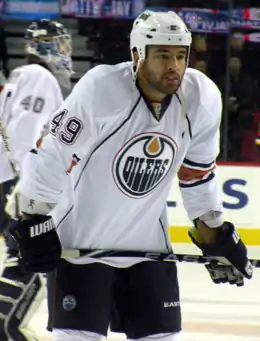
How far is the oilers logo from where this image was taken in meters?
2.05

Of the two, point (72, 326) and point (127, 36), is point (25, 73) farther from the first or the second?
point (127, 36)

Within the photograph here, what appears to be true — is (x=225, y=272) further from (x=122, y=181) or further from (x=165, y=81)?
(x=165, y=81)

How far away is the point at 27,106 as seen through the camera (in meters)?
2.64

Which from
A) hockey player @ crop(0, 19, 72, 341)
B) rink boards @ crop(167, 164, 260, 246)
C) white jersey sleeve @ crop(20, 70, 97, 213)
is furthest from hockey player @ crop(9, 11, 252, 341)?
rink boards @ crop(167, 164, 260, 246)

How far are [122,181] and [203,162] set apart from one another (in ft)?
0.76

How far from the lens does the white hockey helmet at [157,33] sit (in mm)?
2039

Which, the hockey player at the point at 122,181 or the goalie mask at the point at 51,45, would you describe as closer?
the hockey player at the point at 122,181

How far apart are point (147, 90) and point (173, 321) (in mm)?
540

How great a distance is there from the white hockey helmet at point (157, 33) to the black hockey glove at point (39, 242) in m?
0.44

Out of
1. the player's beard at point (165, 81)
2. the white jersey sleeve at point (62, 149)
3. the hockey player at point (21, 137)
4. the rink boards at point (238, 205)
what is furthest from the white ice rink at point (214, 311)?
the player's beard at point (165, 81)

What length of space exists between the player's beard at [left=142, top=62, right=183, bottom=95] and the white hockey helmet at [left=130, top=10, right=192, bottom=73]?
6 centimetres

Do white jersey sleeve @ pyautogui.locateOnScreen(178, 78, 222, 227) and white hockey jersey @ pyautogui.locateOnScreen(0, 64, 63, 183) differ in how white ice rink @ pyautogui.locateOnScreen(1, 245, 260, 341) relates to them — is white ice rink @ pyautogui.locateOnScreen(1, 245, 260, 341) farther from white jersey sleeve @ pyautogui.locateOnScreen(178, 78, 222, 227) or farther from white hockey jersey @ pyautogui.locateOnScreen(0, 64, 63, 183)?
white jersey sleeve @ pyautogui.locateOnScreen(178, 78, 222, 227)

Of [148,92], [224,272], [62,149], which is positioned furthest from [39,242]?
[224,272]

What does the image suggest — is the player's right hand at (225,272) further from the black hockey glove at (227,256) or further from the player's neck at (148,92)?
the player's neck at (148,92)
